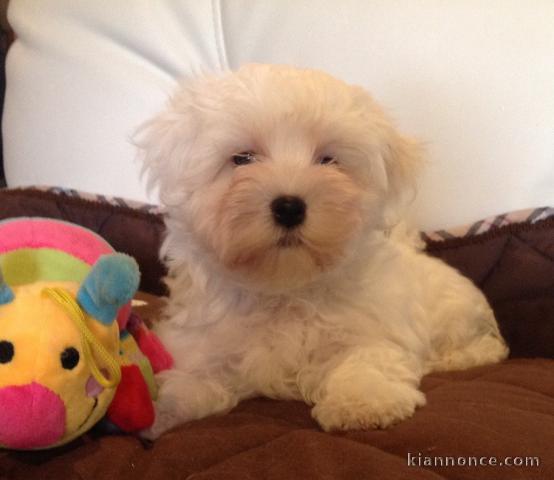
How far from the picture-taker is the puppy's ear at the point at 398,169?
56.9 inches

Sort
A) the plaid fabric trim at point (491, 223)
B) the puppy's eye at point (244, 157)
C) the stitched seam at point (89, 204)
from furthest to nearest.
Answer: the stitched seam at point (89, 204) → the plaid fabric trim at point (491, 223) → the puppy's eye at point (244, 157)

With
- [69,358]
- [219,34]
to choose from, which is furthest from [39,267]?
[219,34]

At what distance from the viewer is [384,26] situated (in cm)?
187

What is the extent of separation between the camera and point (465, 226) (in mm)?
1823

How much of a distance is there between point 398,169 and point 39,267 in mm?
778

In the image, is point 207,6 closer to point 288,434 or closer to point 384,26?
point 384,26

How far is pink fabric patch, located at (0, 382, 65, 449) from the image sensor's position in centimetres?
91

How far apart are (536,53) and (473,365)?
829mm

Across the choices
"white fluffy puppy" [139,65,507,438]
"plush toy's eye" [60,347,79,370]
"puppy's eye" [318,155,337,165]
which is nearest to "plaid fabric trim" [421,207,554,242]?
"white fluffy puppy" [139,65,507,438]

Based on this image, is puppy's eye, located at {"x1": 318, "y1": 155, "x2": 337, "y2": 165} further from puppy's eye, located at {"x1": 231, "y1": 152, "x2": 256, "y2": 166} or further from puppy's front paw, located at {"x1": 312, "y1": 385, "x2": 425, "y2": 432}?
puppy's front paw, located at {"x1": 312, "y1": 385, "x2": 425, "y2": 432}

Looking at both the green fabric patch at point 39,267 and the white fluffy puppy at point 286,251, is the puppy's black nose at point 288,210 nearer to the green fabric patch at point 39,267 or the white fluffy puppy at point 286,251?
the white fluffy puppy at point 286,251

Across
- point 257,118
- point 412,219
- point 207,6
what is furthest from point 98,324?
point 207,6

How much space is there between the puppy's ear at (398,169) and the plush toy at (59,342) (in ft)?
2.13

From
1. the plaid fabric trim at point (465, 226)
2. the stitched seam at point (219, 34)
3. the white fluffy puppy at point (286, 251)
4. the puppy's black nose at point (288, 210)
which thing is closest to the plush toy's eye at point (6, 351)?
the white fluffy puppy at point (286, 251)
